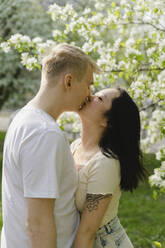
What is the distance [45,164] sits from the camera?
5.51 feet

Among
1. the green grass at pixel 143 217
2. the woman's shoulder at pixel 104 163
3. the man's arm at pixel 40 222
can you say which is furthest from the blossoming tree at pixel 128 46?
the man's arm at pixel 40 222

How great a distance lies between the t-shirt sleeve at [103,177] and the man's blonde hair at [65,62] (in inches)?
21.8

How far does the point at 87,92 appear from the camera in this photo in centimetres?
199

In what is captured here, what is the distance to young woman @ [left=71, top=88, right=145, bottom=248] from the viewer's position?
212cm

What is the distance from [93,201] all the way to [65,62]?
796 mm

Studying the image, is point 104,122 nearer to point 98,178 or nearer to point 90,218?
point 98,178

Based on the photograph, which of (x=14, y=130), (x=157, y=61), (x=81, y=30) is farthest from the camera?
(x=81, y=30)

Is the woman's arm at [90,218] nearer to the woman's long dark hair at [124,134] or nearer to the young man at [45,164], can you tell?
the young man at [45,164]

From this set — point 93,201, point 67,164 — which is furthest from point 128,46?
point 67,164

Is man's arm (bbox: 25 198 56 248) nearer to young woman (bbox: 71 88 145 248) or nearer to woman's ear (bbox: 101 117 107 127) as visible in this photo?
young woman (bbox: 71 88 145 248)

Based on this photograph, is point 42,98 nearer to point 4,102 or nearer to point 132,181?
point 132,181

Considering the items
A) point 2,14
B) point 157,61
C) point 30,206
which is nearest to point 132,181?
point 30,206

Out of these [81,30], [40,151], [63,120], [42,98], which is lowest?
[63,120]

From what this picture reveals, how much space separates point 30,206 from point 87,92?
0.66 meters
